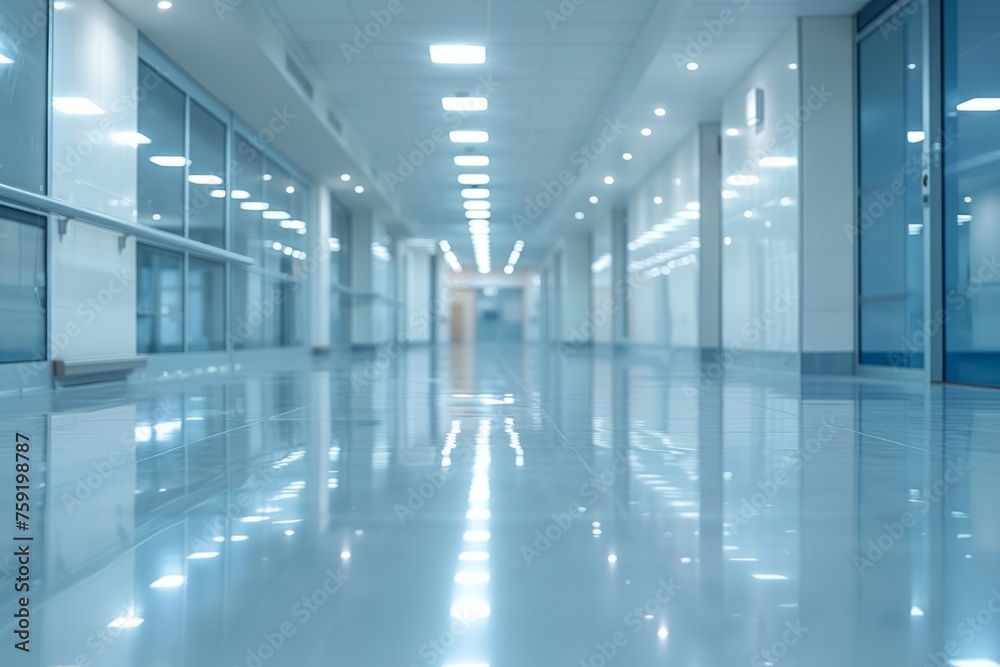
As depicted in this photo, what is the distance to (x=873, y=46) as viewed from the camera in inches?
407

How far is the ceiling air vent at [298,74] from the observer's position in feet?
40.3

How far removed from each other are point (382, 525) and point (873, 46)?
10321 mm

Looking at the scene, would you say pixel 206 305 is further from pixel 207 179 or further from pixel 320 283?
pixel 320 283

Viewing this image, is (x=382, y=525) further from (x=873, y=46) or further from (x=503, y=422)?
(x=873, y=46)

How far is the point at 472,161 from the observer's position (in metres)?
20.4

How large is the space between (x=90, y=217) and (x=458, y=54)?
6287 millimetres

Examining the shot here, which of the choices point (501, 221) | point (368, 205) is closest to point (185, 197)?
point (368, 205)

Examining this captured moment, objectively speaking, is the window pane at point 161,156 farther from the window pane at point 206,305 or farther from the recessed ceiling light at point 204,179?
the window pane at point 206,305

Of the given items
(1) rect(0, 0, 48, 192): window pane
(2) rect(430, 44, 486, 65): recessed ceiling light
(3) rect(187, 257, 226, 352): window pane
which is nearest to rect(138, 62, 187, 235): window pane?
(3) rect(187, 257, 226, 352): window pane

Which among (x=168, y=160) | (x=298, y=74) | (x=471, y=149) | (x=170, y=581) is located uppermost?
(x=471, y=149)

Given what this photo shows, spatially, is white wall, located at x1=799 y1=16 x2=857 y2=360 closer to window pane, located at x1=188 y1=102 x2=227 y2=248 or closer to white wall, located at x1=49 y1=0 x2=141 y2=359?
white wall, located at x1=49 y1=0 x2=141 y2=359

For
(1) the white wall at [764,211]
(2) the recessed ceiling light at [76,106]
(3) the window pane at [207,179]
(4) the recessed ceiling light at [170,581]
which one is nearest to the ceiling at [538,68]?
(1) the white wall at [764,211]

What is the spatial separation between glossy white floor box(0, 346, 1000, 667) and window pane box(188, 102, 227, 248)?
8689 mm

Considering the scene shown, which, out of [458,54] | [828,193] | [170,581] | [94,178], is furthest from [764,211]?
[170,581]
